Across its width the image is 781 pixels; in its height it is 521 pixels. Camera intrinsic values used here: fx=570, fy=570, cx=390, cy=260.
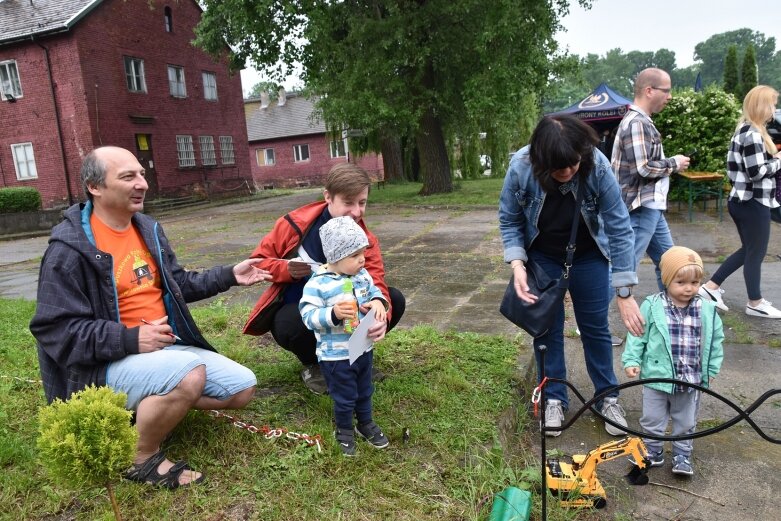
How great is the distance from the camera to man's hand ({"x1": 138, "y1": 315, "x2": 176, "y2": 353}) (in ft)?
8.50

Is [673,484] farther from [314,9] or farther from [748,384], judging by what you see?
[314,9]

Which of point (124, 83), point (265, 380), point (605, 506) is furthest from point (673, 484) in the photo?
point (124, 83)

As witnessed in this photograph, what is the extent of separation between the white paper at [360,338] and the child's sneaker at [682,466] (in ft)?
5.36

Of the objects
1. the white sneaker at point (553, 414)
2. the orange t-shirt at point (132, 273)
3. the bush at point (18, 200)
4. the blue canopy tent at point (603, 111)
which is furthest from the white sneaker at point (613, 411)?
the bush at point (18, 200)

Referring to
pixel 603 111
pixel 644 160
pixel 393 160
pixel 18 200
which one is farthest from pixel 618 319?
pixel 393 160

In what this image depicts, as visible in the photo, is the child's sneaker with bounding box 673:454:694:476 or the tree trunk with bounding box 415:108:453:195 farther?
the tree trunk with bounding box 415:108:453:195

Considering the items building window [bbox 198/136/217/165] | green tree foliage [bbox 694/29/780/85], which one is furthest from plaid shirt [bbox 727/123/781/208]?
green tree foliage [bbox 694/29/780/85]

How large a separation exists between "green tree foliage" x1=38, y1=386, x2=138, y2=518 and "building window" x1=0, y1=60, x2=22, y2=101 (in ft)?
81.0

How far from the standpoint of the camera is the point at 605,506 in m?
A: 2.62

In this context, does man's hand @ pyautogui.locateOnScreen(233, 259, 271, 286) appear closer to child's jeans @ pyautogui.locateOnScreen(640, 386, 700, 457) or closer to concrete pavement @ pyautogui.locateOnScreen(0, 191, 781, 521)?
concrete pavement @ pyautogui.locateOnScreen(0, 191, 781, 521)

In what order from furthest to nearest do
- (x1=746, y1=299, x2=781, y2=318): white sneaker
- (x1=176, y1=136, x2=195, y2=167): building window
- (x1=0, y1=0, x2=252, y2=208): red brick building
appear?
1. (x1=176, y1=136, x2=195, y2=167): building window
2. (x1=0, y1=0, x2=252, y2=208): red brick building
3. (x1=746, y1=299, x2=781, y2=318): white sneaker

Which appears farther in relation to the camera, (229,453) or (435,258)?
(435,258)

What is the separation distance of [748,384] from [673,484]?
1.36 m

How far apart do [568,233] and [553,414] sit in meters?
1.06
